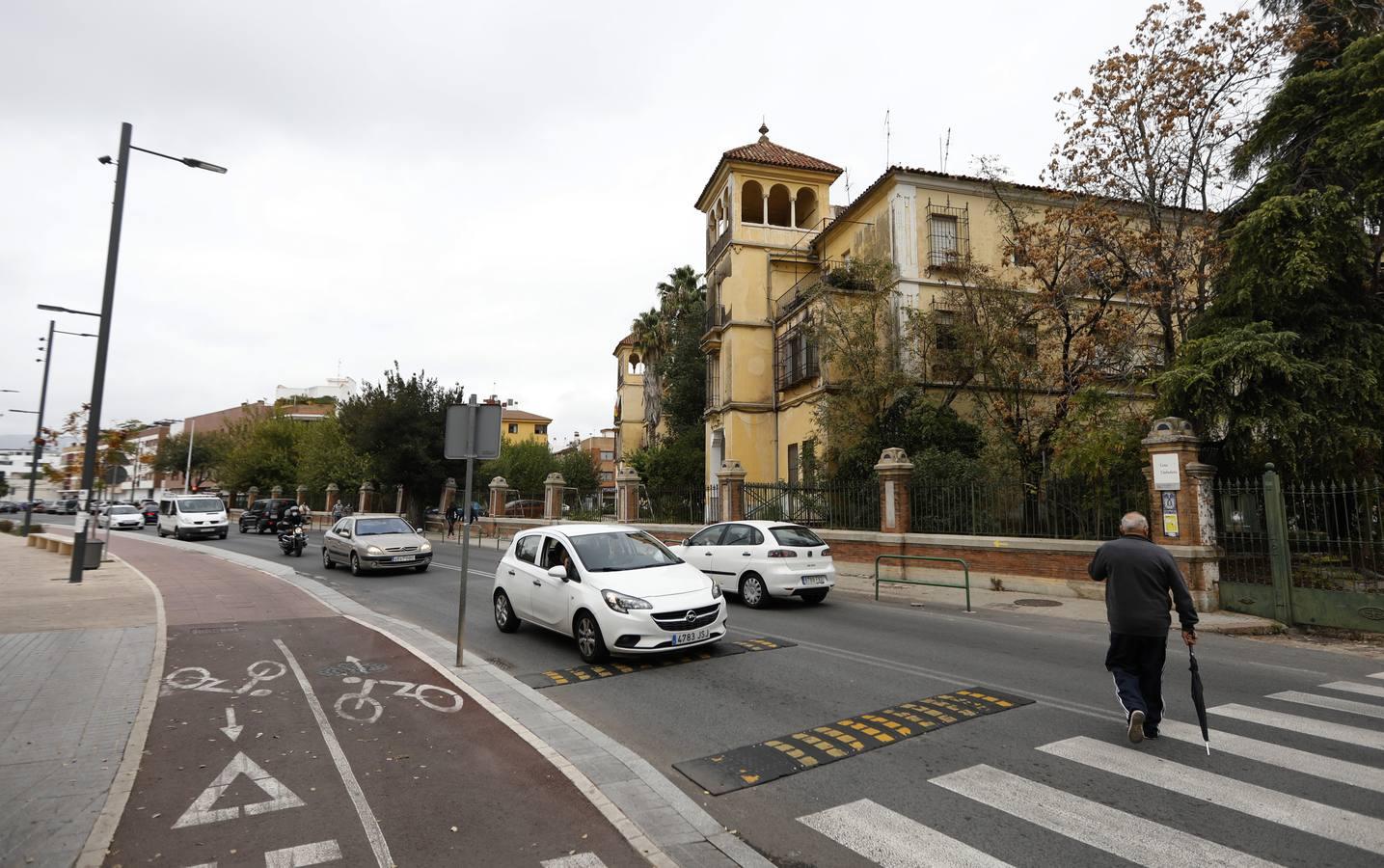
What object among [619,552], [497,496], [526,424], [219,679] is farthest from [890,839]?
[526,424]

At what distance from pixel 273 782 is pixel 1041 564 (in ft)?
45.4

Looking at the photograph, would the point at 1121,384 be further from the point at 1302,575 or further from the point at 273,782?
the point at 273,782

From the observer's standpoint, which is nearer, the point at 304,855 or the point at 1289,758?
the point at 304,855

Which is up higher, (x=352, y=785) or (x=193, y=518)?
(x=193, y=518)

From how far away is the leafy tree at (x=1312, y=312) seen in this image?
12.2m

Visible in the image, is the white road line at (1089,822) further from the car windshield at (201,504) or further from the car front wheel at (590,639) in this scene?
the car windshield at (201,504)

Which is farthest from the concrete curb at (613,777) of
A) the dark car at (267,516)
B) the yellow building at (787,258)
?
the dark car at (267,516)

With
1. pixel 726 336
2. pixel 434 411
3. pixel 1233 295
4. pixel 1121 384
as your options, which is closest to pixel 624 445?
pixel 434 411

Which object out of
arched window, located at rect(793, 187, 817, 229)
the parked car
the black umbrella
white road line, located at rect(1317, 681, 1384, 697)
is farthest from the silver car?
the parked car

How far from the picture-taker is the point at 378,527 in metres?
18.8

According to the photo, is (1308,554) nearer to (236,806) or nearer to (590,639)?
(590,639)

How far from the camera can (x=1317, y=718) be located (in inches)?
239

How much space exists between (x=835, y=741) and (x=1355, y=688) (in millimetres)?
5766

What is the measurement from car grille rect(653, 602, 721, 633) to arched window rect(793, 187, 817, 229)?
2654 centimetres
